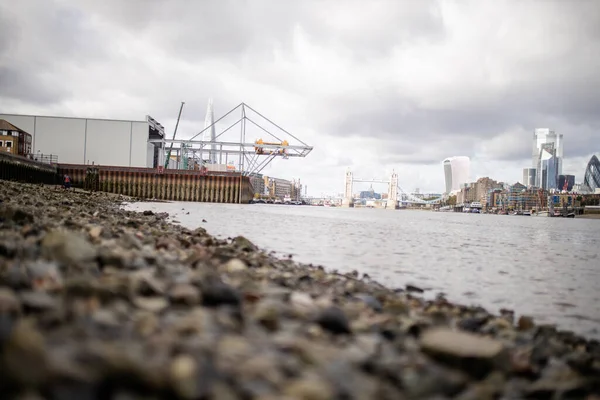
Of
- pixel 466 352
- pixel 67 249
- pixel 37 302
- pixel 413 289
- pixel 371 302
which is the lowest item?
pixel 413 289

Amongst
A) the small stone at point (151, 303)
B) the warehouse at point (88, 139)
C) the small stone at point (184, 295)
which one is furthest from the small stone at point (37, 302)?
the warehouse at point (88, 139)

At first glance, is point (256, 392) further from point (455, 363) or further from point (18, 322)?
point (455, 363)

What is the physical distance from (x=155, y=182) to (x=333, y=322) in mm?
58047

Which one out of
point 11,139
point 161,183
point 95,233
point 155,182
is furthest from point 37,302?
point 11,139

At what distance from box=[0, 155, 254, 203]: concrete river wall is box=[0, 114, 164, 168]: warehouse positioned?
8.39 m

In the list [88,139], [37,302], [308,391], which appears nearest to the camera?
[308,391]

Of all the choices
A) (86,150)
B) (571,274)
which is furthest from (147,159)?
(571,274)

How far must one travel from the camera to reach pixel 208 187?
200 feet

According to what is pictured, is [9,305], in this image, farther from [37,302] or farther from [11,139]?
[11,139]

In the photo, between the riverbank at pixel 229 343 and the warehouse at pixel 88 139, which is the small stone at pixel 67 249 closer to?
the riverbank at pixel 229 343

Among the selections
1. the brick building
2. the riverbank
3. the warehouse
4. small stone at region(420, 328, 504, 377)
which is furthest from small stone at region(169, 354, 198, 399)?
the warehouse

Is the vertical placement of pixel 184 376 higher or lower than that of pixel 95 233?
lower

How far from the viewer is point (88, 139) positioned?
64.7 metres

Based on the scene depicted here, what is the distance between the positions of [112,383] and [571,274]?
38.8 ft
